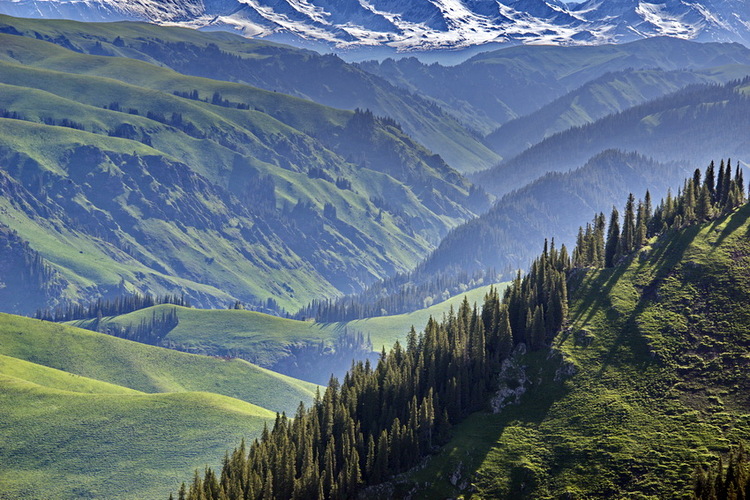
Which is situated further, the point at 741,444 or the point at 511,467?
the point at 511,467

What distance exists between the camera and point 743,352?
193750mm

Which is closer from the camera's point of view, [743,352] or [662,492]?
[662,492]

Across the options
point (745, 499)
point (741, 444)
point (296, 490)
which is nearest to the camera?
point (745, 499)

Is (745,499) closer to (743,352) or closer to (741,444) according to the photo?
(741,444)

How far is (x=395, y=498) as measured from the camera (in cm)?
19250

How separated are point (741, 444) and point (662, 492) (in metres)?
17.8

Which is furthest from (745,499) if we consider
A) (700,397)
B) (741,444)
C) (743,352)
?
(743,352)

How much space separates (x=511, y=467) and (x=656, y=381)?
40.6 meters

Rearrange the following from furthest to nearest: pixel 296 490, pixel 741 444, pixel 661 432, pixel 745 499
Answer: pixel 296 490 < pixel 661 432 < pixel 741 444 < pixel 745 499

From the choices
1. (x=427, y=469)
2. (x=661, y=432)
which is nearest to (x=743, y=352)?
(x=661, y=432)

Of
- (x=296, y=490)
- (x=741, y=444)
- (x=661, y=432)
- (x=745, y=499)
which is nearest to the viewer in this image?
(x=745, y=499)

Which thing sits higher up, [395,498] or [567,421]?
[567,421]

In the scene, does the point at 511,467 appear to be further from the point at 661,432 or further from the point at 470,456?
the point at 661,432

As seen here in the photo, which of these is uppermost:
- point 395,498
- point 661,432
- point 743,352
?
point 743,352
